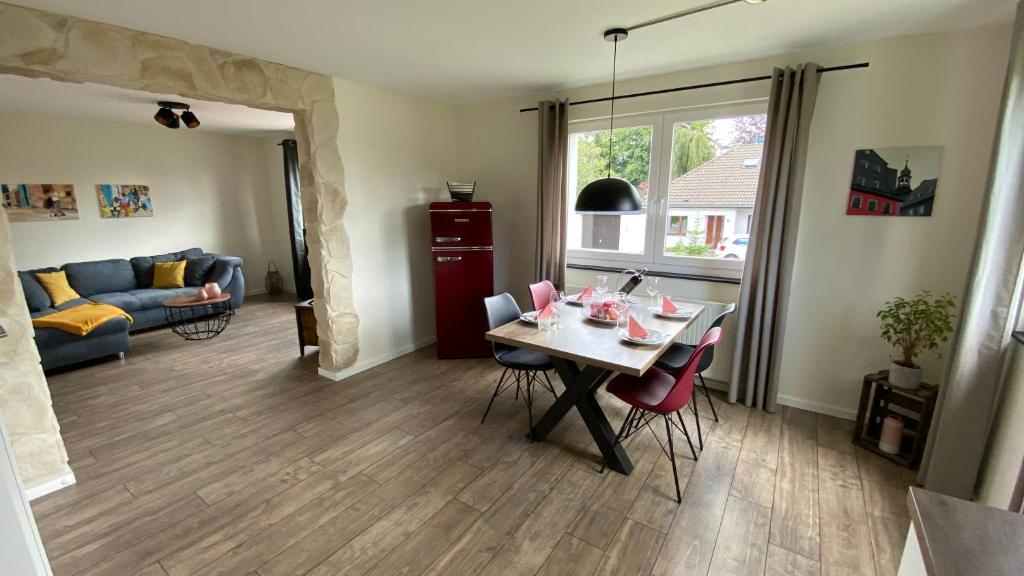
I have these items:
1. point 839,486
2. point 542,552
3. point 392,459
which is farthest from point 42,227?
point 839,486

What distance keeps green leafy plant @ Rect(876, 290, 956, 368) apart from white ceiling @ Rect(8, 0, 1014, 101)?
151 centimetres

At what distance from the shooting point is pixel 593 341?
232 cm

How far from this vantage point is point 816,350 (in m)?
2.96

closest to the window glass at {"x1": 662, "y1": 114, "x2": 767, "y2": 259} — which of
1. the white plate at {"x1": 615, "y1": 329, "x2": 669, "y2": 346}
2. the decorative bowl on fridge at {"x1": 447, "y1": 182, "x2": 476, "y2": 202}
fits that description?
the white plate at {"x1": 615, "y1": 329, "x2": 669, "y2": 346}

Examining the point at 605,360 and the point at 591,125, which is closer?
the point at 605,360

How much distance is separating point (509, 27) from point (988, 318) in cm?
277

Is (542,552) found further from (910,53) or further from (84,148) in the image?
(84,148)

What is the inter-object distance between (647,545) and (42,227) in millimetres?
6883

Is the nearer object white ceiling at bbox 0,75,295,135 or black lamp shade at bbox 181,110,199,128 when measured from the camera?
white ceiling at bbox 0,75,295,135

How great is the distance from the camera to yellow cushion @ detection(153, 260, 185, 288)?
5.34 metres

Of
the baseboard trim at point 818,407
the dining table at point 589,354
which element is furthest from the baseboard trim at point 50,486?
the baseboard trim at point 818,407

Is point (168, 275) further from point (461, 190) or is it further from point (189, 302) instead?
point (461, 190)

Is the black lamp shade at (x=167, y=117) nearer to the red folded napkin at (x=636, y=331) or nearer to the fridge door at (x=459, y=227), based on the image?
the fridge door at (x=459, y=227)

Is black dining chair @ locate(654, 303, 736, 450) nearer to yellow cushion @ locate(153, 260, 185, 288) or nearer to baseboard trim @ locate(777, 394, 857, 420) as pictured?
baseboard trim @ locate(777, 394, 857, 420)
